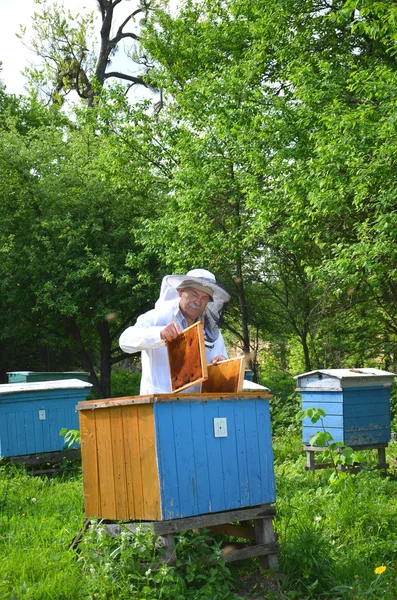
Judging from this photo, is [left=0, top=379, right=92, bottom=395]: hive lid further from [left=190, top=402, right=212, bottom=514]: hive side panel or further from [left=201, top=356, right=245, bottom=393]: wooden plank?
[left=190, top=402, right=212, bottom=514]: hive side panel

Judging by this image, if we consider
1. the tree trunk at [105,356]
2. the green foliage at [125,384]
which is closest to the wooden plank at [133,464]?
the tree trunk at [105,356]

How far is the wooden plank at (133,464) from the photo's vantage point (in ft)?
12.5

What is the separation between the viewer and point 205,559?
12.8 ft

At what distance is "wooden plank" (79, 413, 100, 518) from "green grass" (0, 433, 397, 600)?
222 millimetres

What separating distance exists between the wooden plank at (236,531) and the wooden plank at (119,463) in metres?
0.83

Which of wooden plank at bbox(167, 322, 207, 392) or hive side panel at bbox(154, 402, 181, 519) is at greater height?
wooden plank at bbox(167, 322, 207, 392)

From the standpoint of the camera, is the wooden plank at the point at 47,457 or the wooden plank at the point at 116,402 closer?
the wooden plank at the point at 116,402

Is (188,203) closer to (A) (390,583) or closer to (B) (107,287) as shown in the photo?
(B) (107,287)

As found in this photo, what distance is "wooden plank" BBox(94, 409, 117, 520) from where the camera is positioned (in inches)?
158

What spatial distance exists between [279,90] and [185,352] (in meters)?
10.3

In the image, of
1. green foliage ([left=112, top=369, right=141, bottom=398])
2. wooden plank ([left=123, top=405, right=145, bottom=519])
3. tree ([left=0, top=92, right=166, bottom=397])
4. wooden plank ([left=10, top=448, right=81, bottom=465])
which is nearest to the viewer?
wooden plank ([left=123, top=405, right=145, bottom=519])

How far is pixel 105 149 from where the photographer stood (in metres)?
15.9

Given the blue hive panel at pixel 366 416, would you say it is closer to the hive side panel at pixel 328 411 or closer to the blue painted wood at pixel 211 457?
the hive side panel at pixel 328 411

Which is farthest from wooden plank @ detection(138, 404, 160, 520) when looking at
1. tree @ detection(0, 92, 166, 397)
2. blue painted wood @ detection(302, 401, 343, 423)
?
tree @ detection(0, 92, 166, 397)
